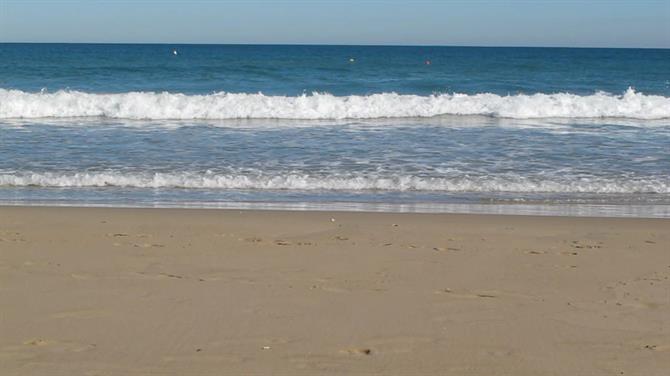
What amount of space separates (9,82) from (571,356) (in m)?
31.7

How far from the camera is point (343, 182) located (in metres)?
10.3

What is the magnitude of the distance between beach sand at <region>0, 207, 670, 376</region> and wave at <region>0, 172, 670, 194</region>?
2144 millimetres

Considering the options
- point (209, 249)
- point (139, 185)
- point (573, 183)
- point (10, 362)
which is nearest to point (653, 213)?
point (573, 183)

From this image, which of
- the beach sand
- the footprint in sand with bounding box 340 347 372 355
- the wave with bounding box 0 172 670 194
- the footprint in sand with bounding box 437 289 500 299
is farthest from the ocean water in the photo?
the footprint in sand with bounding box 340 347 372 355

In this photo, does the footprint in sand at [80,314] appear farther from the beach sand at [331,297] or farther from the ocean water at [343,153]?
the ocean water at [343,153]

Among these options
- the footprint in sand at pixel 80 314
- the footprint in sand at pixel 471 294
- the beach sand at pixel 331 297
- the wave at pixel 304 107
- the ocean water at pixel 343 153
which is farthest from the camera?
the wave at pixel 304 107

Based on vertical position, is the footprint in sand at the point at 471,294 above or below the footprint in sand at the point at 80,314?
below

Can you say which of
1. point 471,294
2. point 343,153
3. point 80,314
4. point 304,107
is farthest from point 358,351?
point 304,107

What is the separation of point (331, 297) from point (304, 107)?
1570 cm

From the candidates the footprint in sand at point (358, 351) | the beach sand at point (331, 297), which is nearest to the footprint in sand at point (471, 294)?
the beach sand at point (331, 297)

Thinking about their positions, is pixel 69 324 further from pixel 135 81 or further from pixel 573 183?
pixel 135 81

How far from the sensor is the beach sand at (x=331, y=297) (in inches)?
163

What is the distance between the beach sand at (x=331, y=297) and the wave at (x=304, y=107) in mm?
12346

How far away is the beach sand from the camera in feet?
Result: 13.6
